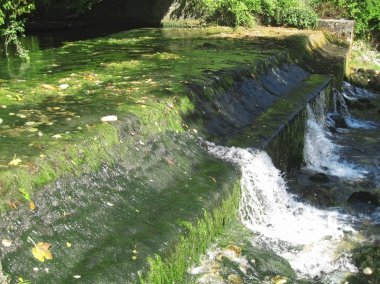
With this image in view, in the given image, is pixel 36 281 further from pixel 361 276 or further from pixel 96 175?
pixel 361 276

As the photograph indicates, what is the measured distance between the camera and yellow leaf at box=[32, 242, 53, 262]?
13.9ft

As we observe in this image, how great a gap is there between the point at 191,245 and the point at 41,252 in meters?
1.62

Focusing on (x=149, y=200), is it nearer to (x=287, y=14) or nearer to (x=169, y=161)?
(x=169, y=161)

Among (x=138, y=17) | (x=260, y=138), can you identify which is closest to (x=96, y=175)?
(x=260, y=138)

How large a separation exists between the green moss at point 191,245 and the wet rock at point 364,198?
10.4 ft

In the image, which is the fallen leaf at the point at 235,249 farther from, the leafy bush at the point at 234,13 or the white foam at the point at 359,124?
the leafy bush at the point at 234,13

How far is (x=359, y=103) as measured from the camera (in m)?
16.3

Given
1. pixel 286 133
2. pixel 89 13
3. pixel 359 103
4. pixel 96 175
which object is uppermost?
pixel 89 13

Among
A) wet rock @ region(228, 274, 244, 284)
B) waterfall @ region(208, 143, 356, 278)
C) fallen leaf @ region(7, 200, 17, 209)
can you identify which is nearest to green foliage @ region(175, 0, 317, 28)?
waterfall @ region(208, 143, 356, 278)

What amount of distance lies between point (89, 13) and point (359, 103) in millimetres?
15031

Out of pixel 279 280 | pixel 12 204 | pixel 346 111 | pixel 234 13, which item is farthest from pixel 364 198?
pixel 234 13

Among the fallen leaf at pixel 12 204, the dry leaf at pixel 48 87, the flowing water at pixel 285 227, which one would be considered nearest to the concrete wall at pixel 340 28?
the flowing water at pixel 285 227

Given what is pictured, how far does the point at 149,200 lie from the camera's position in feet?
18.4

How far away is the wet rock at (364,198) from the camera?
861 centimetres
